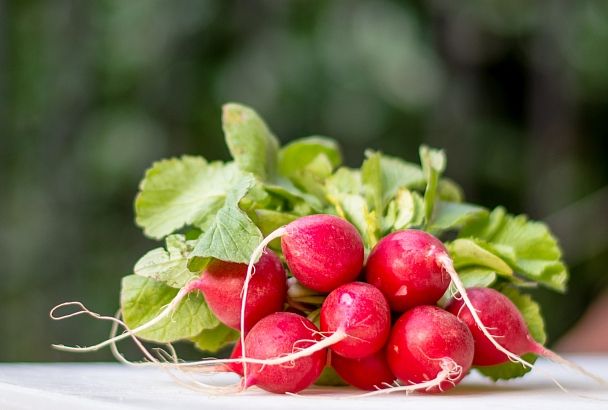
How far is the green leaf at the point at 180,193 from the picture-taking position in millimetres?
843

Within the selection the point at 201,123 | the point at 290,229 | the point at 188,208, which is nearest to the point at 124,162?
the point at 201,123

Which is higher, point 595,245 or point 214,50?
point 214,50

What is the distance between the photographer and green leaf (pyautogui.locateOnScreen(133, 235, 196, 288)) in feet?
2.40

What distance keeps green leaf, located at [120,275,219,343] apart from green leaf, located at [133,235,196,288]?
38mm

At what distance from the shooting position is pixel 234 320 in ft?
2.42

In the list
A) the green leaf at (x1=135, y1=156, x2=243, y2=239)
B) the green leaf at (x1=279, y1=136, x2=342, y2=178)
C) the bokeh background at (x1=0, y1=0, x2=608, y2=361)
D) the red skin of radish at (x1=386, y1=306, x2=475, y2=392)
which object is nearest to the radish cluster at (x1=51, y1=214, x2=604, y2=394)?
the red skin of radish at (x1=386, y1=306, x2=475, y2=392)

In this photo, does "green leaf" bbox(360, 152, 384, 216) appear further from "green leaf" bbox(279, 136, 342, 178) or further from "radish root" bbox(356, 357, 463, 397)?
"radish root" bbox(356, 357, 463, 397)

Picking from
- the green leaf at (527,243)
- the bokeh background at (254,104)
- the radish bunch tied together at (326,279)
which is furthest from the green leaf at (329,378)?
the bokeh background at (254,104)

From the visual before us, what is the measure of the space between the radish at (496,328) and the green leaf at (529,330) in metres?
0.05

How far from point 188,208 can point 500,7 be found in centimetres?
225

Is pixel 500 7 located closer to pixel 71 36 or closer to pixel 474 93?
pixel 474 93

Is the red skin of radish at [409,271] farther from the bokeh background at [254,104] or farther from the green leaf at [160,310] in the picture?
the bokeh background at [254,104]

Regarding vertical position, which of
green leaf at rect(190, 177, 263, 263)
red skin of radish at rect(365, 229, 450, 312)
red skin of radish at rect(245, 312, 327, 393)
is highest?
green leaf at rect(190, 177, 263, 263)

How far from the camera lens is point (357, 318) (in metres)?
0.68
